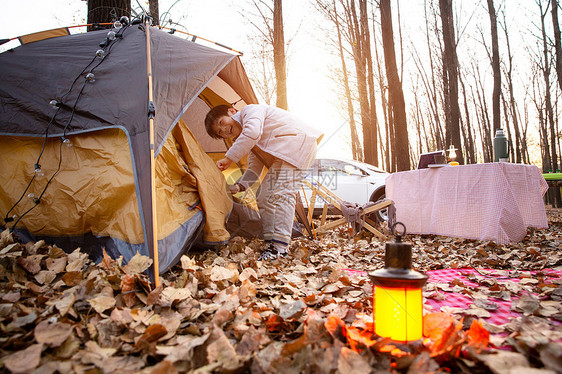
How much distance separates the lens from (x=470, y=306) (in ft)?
5.36

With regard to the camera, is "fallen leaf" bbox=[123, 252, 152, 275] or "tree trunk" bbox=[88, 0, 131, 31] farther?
"tree trunk" bbox=[88, 0, 131, 31]

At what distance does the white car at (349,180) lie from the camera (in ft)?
22.4

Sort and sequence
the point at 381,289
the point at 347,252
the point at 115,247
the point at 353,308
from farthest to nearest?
the point at 347,252
the point at 115,247
the point at 353,308
the point at 381,289

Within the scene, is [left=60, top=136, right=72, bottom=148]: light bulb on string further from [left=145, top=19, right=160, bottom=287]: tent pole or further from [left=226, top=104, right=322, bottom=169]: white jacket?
[left=226, top=104, right=322, bottom=169]: white jacket

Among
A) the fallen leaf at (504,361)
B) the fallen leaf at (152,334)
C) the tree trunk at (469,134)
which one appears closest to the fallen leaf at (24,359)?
the fallen leaf at (152,334)

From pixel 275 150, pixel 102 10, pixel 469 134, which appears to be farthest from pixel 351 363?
pixel 469 134

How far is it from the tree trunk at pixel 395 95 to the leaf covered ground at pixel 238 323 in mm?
5181

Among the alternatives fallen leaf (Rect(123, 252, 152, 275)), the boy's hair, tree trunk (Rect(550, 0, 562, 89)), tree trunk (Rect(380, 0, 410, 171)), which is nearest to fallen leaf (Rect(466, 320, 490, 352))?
fallen leaf (Rect(123, 252, 152, 275))

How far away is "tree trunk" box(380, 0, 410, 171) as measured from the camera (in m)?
7.33

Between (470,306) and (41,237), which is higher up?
(41,237)

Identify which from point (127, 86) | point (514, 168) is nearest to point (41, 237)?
point (127, 86)

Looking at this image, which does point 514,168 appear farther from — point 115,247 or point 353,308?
point 115,247

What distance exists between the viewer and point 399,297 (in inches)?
47.5

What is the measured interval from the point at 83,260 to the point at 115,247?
20 cm
